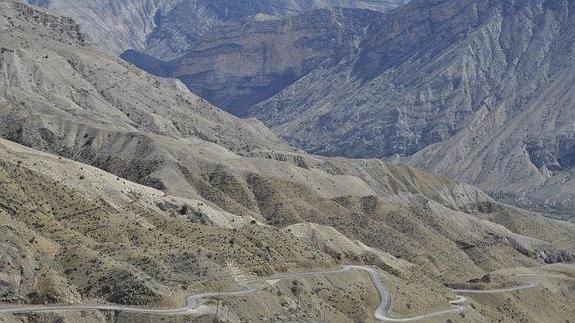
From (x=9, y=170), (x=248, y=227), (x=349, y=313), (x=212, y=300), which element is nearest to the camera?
(x=212, y=300)

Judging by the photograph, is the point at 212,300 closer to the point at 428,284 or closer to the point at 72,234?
the point at 72,234

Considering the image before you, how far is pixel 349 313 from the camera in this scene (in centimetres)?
15200

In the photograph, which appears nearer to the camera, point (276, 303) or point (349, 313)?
point (276, 303)

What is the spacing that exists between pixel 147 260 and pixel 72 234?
12123 mm

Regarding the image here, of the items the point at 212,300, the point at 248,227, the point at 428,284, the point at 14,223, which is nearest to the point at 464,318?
the point at 428,284

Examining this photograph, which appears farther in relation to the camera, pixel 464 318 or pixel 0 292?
pixel 464 318

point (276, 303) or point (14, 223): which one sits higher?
point (14, 223)

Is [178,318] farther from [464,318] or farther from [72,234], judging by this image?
[464,318]

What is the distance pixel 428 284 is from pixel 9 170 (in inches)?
2933

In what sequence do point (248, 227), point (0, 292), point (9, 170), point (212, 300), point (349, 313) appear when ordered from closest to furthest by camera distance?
point (0, 292) → point (212, 300) → point (349, 313) → point (9, 170) → point (248, 227)

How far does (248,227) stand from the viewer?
18512 centimetres

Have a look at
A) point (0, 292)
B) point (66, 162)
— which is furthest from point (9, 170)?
point (0, 292)

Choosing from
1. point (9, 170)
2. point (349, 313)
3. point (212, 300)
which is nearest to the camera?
point (212, 300)

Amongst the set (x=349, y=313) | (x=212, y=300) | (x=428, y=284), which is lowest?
(x=428, y=284)
